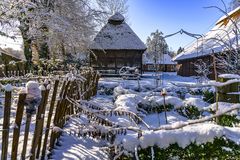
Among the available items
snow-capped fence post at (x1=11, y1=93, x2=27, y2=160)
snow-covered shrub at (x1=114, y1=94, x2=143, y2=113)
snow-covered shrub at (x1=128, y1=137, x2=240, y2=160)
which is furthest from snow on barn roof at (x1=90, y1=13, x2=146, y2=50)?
snow-capped fence post at (x1=11, y1=93, x2=27, y2=160)

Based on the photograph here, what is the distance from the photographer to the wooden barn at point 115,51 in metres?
28.8

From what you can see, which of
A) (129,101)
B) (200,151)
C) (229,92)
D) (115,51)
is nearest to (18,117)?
(200,151)

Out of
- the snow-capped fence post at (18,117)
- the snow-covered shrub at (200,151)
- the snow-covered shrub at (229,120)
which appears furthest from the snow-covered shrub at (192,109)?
the snow-capped fence post at (18,117)

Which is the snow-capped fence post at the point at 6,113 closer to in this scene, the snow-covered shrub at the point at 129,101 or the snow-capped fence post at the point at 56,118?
the snow-capped fence post at the point at 56,118

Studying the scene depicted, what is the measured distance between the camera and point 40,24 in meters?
18.8

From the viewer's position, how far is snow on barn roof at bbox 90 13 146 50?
28.9 metres

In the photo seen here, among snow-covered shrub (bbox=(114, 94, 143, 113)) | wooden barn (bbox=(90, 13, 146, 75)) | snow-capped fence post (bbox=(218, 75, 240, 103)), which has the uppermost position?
wooden barn (bbox=(90, 13, 146, 75))

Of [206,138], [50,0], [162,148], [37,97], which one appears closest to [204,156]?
[206,138]

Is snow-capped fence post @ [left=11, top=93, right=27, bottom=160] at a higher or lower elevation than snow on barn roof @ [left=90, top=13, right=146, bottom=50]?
lower

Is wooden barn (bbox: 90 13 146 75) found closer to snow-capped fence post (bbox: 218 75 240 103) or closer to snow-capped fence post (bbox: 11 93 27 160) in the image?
snow-capped fence post (bbox: 218 75 240 103)

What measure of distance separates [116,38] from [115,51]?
1.33m

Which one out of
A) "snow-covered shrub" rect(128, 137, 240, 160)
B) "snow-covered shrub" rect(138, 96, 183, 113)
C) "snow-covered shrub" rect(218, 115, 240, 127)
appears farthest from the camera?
"snow-covered shrub" rect(138, 96, 183, 113)

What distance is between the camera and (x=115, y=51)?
29.3 m

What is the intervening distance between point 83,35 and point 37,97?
1986cm
